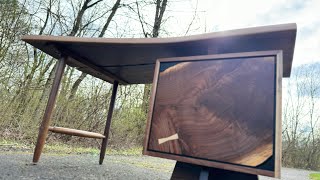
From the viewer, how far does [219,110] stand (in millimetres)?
1770

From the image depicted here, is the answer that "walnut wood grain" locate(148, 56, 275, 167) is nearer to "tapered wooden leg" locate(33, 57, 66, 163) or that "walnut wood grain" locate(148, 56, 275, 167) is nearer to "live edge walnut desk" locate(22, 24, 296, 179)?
"live edge walnut desk" locate(22, 24, 296, 179)

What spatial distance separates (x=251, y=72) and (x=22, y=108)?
5.28 meters

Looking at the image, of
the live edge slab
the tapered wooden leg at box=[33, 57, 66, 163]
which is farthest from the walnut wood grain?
the tapered wooden leg at box=[33, 57, 66, 163]

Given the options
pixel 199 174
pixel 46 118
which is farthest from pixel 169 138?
pixel 46 118

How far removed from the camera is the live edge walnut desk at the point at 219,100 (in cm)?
161

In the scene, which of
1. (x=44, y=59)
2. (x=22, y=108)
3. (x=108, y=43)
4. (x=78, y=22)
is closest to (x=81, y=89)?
(x=44, y=59)

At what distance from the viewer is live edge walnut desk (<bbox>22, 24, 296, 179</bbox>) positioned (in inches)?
63.2

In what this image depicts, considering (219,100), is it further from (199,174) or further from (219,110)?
(199,174)

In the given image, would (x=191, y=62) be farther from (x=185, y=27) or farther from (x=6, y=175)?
(x=185, y=27)

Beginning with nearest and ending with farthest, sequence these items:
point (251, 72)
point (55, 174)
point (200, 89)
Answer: point (251, 72) → point (200, 89) → point (55, 174)

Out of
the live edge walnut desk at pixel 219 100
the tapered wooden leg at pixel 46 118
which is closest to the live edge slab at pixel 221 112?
the live edge walnut desk at pixel 219 100

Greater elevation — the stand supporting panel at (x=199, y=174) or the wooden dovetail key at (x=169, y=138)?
the wooden dovetail key at (x=169, y=138)

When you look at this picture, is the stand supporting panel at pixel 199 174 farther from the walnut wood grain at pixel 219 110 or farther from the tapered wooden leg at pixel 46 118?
the tapered wooden leg at pixel 46 118

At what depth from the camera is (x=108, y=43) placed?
2.35 m
